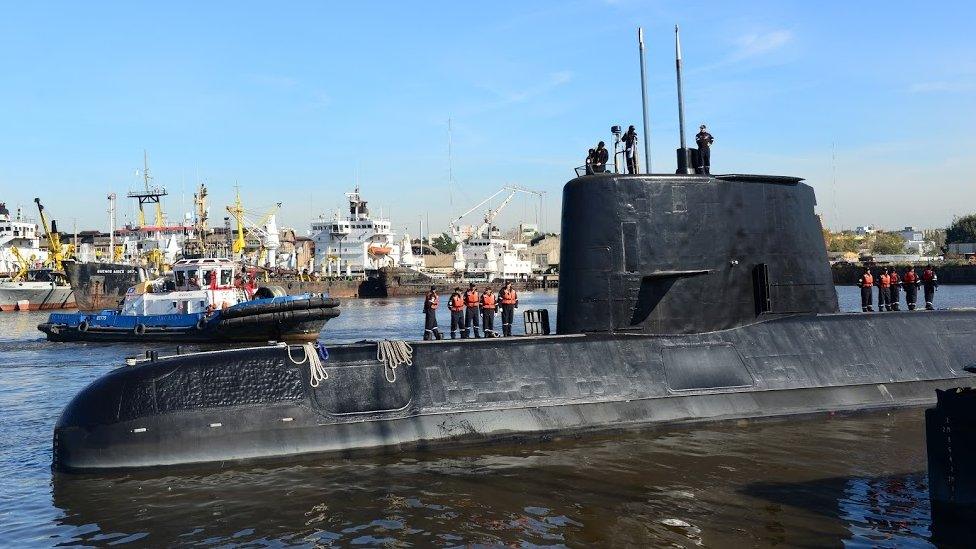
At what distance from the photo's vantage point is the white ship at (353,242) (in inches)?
3381

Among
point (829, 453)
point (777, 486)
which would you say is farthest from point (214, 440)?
point (829, 453)

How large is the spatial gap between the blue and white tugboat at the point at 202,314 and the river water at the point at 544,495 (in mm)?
19234

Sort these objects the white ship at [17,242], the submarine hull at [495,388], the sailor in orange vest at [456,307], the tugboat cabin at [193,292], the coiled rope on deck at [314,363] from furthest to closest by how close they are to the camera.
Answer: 1. the white ship at [17,242]
2. the tugboat cabin at [193,292]
3. the sailor in orange vest at [456,307]
4. the coiled rope on deck at [314,363]
5. the submarine hull at [495,388]

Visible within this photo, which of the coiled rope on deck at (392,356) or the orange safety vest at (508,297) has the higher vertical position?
the orange safety vest at (508,297)

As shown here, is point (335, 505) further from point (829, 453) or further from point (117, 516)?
point (829, 453)

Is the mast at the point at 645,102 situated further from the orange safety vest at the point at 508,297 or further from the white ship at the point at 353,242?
the white ship at the point at 353,242

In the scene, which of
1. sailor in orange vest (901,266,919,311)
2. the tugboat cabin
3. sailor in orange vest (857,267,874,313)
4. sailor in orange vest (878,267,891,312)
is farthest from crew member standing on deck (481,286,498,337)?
the tugboat cabin

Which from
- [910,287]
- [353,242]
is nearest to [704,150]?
[910,287]

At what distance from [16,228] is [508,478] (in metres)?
81.1

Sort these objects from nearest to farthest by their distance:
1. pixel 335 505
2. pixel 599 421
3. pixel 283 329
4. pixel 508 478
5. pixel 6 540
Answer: pixel 6 540
pixel 335 505
pixel 508 478
pixel 599 421
pixel 283 329

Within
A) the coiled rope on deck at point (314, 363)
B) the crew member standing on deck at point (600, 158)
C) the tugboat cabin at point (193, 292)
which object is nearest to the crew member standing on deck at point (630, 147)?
the crew member standing on deck at point (600, 158)

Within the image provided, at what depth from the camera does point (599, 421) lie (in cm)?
1180

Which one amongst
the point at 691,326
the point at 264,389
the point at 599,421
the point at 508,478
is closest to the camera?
the point at 508,478

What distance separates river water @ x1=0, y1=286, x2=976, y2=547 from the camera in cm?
817
